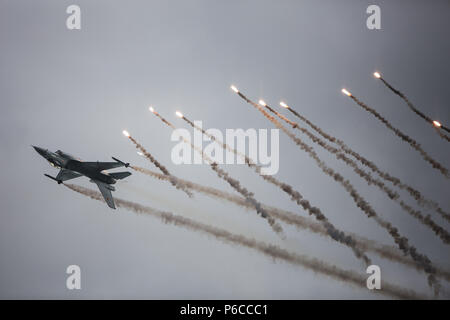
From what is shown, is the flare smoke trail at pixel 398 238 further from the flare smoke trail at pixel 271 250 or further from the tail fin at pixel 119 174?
the tail fin at pixel 119 174

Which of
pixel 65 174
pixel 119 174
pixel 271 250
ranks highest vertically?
pixel 65 174

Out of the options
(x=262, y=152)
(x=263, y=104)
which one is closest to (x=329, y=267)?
(x=263, y=104)

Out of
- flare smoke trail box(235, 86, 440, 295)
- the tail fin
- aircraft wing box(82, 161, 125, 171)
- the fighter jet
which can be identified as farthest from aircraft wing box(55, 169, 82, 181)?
flare smoke trail box(235, 86, 440, 295)

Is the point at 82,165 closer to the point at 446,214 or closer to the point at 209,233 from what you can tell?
the point at 209,233

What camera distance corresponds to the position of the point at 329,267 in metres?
71.4

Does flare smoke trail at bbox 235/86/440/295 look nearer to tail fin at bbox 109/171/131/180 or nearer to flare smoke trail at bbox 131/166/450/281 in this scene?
flare smoke trail at bbox 131/166/450/281

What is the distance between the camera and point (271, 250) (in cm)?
7275

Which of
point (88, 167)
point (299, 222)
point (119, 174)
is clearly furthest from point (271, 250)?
point (88, 167)

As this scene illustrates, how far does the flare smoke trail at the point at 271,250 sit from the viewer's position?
230 ft

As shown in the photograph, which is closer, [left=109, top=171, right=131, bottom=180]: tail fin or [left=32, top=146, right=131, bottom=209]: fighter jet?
[left=32, top=146, right=131, bottom=209]: fighter jet

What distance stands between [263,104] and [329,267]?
793 inches

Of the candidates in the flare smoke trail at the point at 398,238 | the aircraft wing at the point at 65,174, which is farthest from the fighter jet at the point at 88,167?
the flare smoke trail at the point at 398,238

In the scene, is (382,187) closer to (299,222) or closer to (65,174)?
(299,222)

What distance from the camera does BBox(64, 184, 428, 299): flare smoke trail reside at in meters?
70.2
